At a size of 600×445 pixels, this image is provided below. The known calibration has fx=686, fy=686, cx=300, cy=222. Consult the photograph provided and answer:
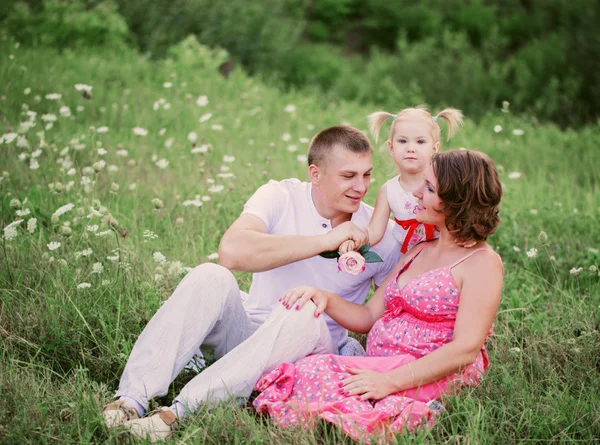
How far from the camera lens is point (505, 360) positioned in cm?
327

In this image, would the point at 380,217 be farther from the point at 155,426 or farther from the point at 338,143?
the point at 155,426

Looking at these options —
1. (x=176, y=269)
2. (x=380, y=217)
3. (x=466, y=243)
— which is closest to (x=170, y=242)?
(x=176, y=269)

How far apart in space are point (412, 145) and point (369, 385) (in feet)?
4.02

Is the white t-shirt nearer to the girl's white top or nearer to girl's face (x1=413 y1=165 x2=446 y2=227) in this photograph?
the girl's white top

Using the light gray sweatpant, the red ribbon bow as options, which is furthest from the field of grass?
the red ribbon bow

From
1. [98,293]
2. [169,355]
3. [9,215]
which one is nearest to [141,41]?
[9,215]

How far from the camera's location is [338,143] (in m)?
3.31

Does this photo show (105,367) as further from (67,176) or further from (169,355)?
(67,176)

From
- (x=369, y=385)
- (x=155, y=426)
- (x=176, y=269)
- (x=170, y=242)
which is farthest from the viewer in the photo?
(x=170, y=242)

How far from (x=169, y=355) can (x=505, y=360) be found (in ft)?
5.23

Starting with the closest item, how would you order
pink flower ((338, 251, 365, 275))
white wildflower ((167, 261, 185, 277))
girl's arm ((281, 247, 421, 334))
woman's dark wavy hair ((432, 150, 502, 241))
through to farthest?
woman's dark wavy hair ((432, 150, 502, 241)), pink flower ((338, 251, 365, 275)), girl's arm ((281, 247, 421, 334)), white wildflower ((167, 261, 185, 277))

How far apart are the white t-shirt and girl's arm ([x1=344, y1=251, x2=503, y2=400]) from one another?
656 mm

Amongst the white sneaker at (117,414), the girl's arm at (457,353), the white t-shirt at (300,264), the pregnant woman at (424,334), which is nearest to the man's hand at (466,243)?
the pregnant woman at (424,334)

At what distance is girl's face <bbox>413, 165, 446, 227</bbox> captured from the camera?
9.39 feet
